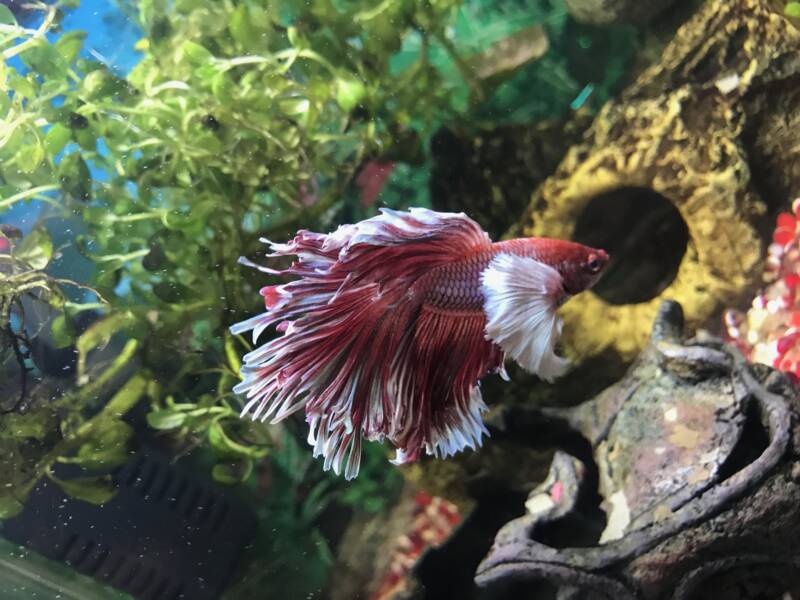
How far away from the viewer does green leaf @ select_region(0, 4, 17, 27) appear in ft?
3.39

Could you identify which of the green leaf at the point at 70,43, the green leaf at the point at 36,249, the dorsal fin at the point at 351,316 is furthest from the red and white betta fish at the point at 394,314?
the green leaf at the point at 70,43

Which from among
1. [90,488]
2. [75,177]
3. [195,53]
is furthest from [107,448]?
[195,53]

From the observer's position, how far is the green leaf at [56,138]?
1078 millimetres

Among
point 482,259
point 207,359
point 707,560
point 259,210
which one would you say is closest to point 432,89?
point 259,210

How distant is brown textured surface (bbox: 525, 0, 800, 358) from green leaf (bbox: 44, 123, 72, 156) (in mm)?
960

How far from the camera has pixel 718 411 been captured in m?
1.00

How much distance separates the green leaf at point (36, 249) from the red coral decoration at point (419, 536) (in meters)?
0.81

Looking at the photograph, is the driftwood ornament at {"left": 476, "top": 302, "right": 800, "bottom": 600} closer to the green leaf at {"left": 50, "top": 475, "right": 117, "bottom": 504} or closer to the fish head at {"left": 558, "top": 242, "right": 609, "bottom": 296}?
the fish head at {"left": 558, "top": 242, "right": 609, "bottom": 296}

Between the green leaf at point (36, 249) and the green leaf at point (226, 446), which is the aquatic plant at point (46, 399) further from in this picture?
the green leaf at point (226, 446)

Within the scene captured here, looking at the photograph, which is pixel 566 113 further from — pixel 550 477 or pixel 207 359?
pixel 207 359

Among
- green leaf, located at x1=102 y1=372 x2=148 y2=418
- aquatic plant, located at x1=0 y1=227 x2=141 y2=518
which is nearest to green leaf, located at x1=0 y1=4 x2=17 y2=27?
aquatic plant, located at x1=0 y1=227 x2=141 y2=518

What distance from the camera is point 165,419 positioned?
44.0 inches

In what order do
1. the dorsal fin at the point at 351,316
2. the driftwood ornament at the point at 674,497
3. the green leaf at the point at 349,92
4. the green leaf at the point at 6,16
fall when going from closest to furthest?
1. the dorsal fin at the point at 351,316
2. the driftwood ornament at the point at 674,497
3. the green leaf at the point at 6,16
4. the green leaf at the point at 349,92

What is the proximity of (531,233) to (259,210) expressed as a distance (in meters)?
0.54
